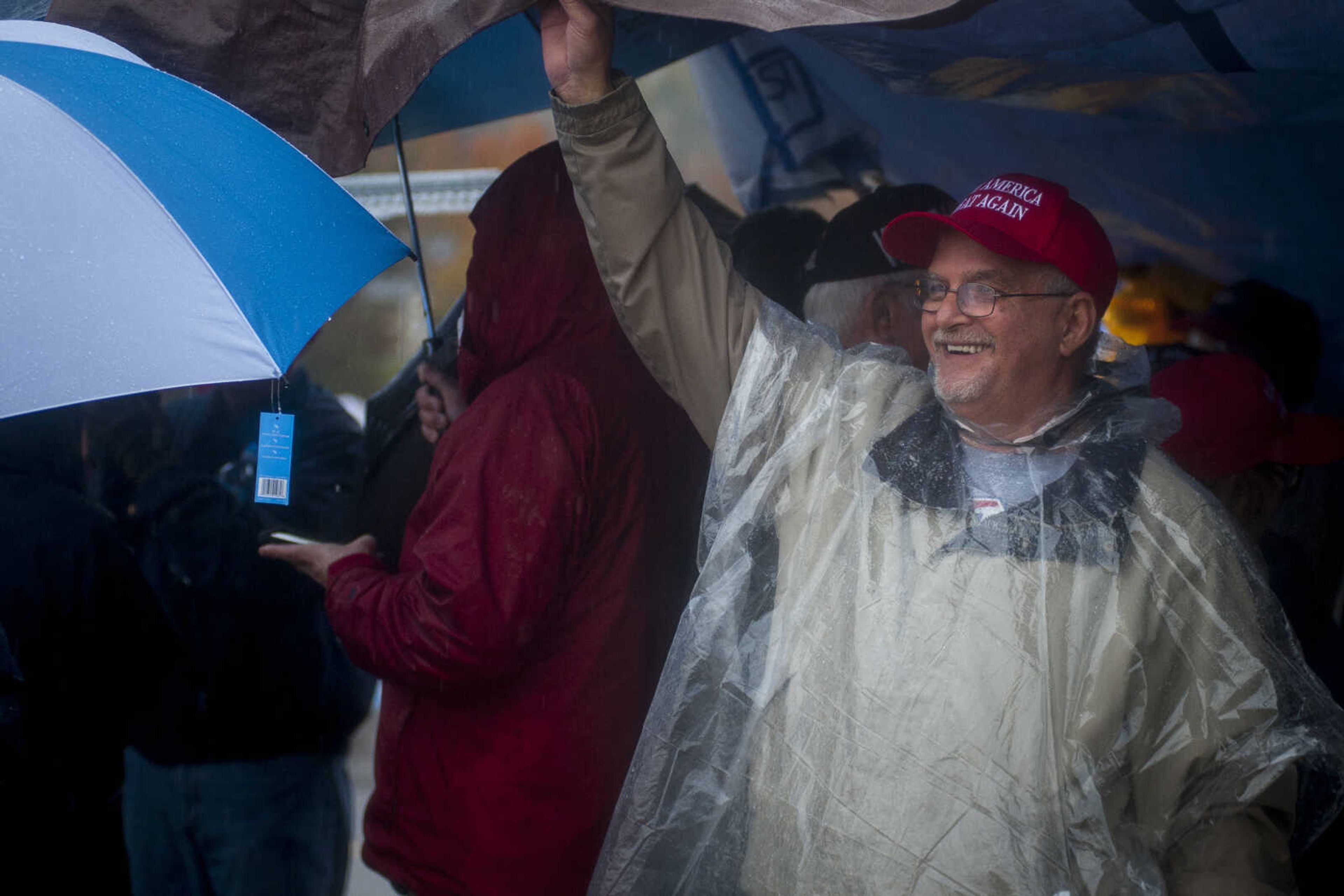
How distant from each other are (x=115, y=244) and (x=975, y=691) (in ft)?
4.47

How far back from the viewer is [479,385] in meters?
2.19

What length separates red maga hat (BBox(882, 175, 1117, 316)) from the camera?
172 cm

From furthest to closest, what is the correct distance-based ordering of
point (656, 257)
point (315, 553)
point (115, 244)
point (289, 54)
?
point (315, 553) < point (289, 54) < point (656, 257) < point (115, 244)

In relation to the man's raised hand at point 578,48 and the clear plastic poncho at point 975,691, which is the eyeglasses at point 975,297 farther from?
the man's raised hand at point 578,48

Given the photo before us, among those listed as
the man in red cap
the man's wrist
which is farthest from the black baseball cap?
the man's wrist

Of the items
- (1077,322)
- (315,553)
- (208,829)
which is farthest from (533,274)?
(208,829)

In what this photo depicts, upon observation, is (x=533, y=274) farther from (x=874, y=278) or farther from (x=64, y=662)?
(x=64, y=662)

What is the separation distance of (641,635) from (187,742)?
1.36 m

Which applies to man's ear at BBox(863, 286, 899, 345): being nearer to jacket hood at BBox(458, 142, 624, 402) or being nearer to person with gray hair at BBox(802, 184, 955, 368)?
person with gray hair at BBox(802, 184, 955, 368)

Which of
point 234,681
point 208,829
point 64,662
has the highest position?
point 64,662

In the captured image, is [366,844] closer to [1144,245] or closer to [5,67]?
[5,67]

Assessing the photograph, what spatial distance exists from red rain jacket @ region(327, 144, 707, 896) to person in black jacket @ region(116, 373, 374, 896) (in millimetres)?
782

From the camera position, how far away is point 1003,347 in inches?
68.2

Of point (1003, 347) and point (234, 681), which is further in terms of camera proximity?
point (234, 681)
